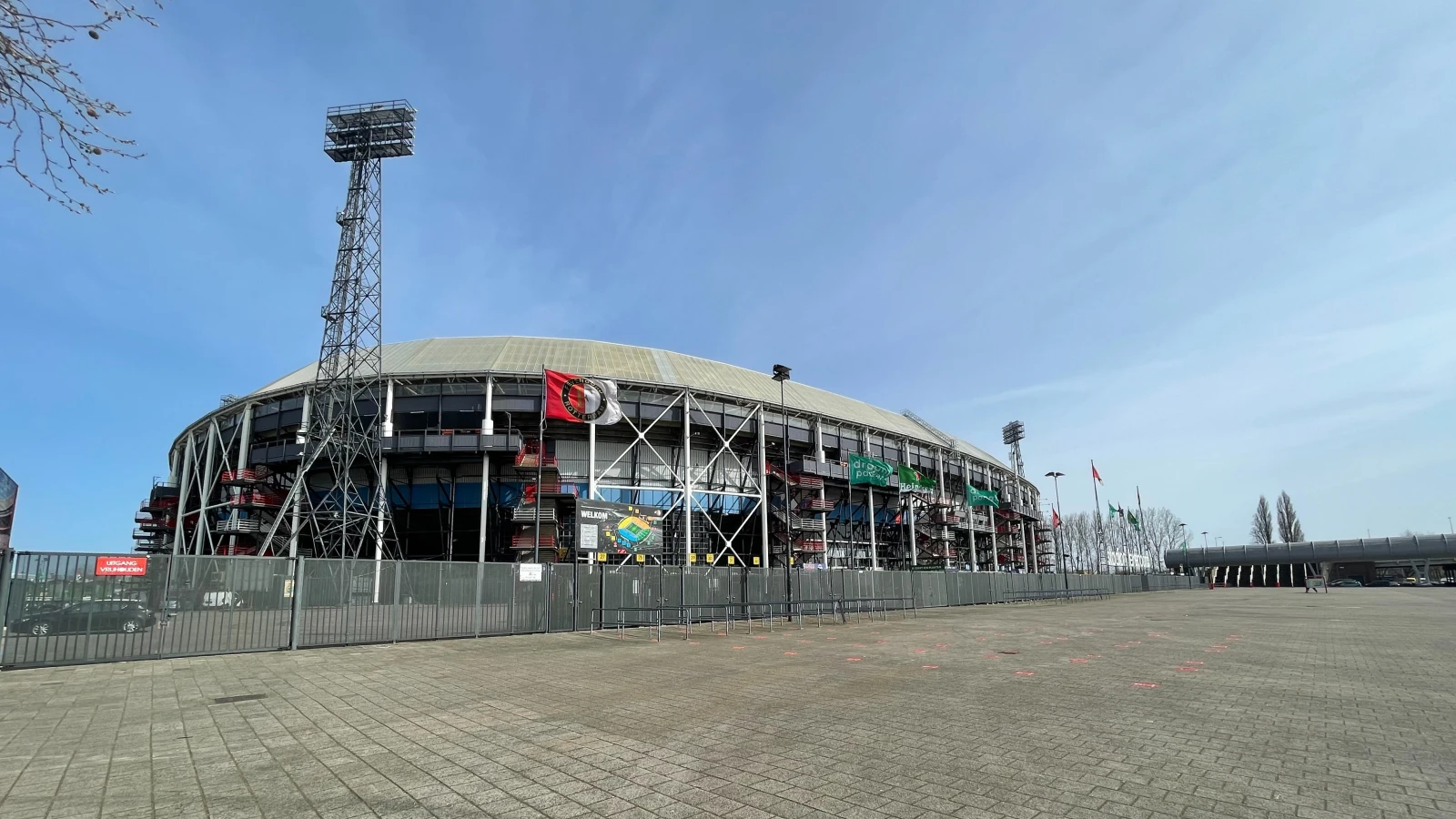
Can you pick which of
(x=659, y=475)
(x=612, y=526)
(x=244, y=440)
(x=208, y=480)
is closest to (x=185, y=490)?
(x=208, y=480)

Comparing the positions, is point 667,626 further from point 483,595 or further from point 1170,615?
point 1170,615

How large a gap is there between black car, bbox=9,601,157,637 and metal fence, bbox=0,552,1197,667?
19mm

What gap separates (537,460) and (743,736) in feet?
132

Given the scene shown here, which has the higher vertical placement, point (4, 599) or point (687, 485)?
point (687, 485)

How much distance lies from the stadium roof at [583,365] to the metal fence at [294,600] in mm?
26000

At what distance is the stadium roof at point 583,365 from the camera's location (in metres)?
49.4

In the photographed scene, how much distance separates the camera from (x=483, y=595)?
21000 millimetres

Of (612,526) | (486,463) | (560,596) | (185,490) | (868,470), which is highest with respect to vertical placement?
(486,463)

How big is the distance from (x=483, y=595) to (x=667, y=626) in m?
7.24

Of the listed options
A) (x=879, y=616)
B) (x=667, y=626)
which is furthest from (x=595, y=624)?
(x=879, y=616)

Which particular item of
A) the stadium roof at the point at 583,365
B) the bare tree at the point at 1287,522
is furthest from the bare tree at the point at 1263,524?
the stadium roof at the point at 583,365

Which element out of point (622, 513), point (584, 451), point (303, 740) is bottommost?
point (303, 740)

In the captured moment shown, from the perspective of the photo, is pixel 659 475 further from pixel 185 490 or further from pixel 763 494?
pixel 185 490

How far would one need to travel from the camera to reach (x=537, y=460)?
46.1m
